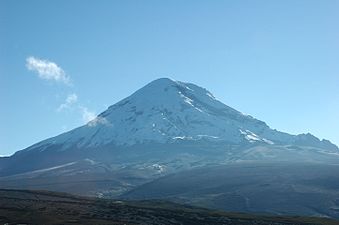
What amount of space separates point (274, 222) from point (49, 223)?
57501 mm

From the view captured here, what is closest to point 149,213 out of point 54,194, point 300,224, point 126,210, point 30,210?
point 126,210

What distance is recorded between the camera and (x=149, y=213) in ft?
451

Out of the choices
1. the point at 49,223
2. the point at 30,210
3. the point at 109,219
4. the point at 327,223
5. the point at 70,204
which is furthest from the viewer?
the point at 70,204

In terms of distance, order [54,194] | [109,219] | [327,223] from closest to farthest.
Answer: [109,219], [327,223], [54,194]

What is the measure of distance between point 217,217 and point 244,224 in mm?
15865

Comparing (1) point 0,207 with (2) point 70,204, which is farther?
(2) point 70,204

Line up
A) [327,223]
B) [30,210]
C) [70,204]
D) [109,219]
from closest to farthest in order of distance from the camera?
[109,219] → [30,210] → [327,223] → [70,204]

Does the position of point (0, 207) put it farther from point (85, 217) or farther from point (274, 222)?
point (274, 222)

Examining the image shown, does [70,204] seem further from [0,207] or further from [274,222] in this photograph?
[274,222]

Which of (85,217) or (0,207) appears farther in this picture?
(0,207)

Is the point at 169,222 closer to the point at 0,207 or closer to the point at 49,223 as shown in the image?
the point at 49,223

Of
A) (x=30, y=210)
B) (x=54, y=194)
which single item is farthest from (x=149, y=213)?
(x=54, y=194)

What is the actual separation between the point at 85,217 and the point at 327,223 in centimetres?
6242

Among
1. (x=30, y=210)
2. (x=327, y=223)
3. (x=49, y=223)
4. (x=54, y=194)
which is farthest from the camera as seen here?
(x=54, y=194)
